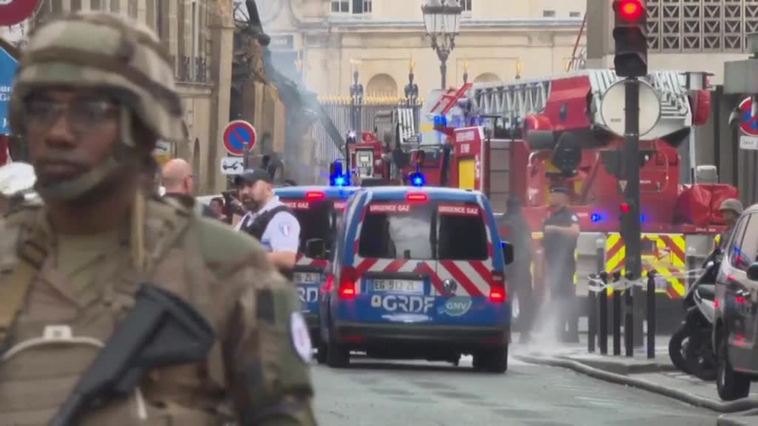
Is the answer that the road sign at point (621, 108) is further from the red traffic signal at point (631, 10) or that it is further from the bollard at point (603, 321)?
the bollard at point (603, 321)

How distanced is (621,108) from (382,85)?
90101mm

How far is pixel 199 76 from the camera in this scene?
59344 millimetres

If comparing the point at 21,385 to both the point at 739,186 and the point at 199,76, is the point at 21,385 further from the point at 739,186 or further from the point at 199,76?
the point at 199,76

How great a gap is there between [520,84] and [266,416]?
106ft

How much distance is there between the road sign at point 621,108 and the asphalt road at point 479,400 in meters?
2.59

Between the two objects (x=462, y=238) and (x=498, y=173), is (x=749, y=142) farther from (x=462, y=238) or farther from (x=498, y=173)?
(x=498, y=173)

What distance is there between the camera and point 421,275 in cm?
2095

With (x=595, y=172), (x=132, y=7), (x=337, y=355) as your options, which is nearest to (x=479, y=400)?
(x=337, y=355)

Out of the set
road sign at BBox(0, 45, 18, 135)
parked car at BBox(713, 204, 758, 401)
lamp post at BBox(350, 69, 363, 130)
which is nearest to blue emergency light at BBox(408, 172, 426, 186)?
parked car at BBox(713, 204, 758, 401)

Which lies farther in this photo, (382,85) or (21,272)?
(382,85)

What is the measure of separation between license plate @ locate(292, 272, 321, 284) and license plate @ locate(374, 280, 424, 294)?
2885 mm

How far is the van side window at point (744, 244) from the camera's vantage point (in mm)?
17562

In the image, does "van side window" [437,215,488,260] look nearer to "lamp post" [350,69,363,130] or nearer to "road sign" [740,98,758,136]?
"road sign" [740,98,758,136]

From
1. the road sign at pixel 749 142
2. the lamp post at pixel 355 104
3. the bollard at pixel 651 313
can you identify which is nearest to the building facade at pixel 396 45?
the lamp post at pixel 355 104
